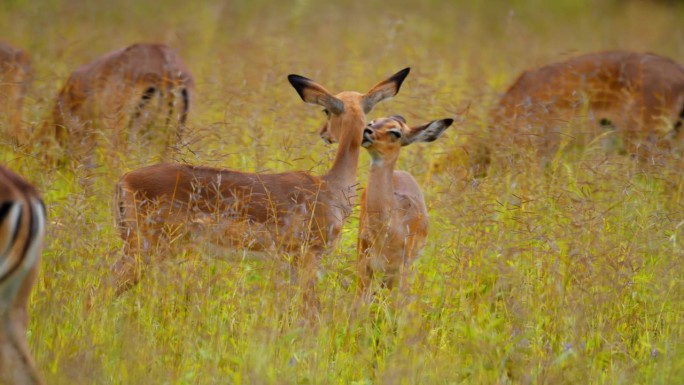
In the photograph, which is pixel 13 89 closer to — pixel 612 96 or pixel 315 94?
pixel 315 94

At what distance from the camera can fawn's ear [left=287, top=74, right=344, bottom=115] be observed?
17.3 ft

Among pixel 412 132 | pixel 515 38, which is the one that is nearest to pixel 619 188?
pixel 412 132

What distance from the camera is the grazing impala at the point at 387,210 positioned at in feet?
16.4

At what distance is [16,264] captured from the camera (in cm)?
319

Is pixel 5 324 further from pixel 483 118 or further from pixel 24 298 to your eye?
pixel 483 118

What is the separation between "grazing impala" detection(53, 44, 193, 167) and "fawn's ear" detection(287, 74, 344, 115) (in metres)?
1.72

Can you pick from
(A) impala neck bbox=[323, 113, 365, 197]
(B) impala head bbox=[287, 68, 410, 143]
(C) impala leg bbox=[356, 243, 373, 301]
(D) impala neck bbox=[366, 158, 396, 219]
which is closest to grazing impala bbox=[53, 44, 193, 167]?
(B) impala head bbox=[287, 68, 410, 143]

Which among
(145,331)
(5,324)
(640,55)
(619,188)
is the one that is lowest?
(145,331)

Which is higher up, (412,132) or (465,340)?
(412,132)

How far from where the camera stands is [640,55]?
8289mm

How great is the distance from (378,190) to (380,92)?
60cm

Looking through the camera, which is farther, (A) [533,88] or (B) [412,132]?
(A) [533,88]

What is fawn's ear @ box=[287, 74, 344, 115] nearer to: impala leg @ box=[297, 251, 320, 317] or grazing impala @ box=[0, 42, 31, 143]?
impala leg @ box=[297, 251, 320, 317]

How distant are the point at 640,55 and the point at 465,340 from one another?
4705mm
